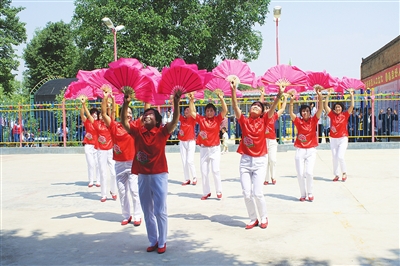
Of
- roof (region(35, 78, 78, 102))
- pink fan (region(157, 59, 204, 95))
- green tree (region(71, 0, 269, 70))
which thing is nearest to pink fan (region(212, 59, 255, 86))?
pink fan (region(157, 59, 204, 95))

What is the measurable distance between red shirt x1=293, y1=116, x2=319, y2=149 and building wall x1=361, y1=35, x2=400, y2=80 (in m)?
17.6

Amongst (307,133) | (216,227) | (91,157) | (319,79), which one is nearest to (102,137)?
(91,157)

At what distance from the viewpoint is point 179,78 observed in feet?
17.7

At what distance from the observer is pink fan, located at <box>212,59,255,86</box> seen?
272 inches

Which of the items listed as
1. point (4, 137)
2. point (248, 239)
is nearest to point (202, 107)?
point (4, 137)

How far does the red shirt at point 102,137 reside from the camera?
8.83m

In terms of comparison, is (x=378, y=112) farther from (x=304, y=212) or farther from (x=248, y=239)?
(x=248, y=239)

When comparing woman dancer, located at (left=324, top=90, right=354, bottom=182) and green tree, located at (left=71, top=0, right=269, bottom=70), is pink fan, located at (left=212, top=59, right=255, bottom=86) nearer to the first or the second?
woman dancer, located at (left=324, top=90, right=354, bottom=182)

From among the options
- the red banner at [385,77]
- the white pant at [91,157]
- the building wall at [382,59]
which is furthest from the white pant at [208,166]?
the building wall at [382,59]

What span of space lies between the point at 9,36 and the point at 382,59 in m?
27.9

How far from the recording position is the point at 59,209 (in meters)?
8.12

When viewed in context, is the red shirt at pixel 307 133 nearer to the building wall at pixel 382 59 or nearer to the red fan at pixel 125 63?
the red fan at pixel 125 63

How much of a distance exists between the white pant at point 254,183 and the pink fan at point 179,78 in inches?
64.0

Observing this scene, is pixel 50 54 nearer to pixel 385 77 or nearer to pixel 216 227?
pixel 385 77
